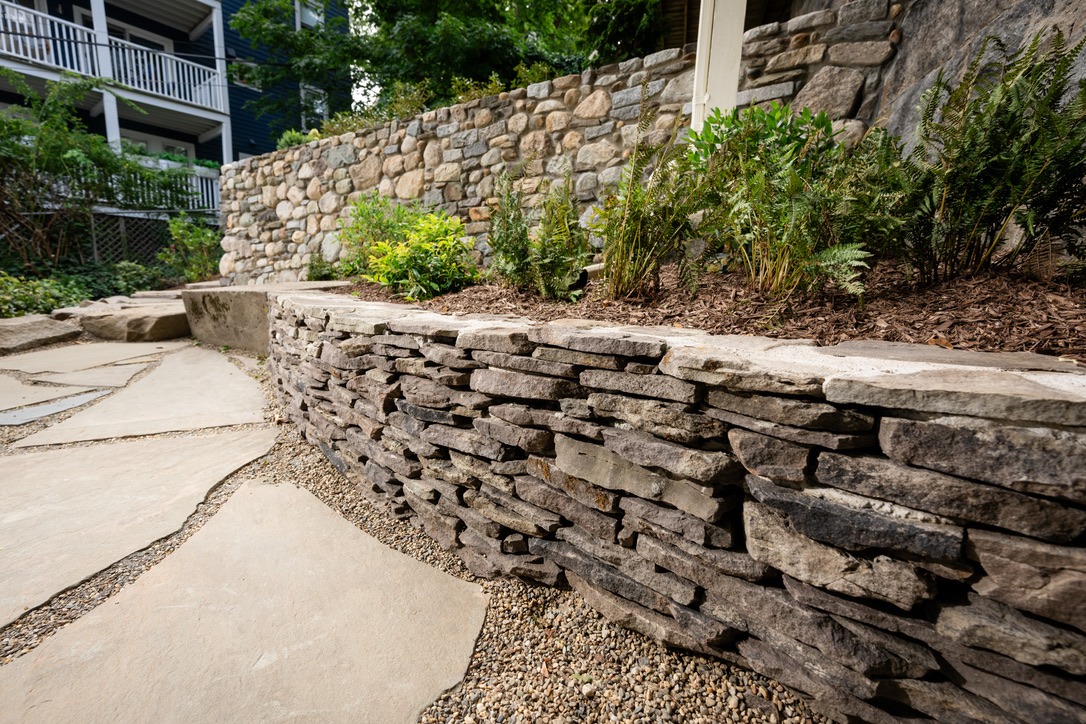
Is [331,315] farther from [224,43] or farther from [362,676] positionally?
[224,43]

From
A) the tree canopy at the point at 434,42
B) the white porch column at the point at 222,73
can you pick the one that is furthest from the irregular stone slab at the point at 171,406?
the white porch column at the point at 222,73

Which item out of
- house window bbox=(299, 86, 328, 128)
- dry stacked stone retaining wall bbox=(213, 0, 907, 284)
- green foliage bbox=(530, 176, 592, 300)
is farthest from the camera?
house window bbox=(299, 86, 328, 128)

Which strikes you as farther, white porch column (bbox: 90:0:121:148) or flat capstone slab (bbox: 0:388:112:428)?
white porch column (bbox: 90:0:121:148)

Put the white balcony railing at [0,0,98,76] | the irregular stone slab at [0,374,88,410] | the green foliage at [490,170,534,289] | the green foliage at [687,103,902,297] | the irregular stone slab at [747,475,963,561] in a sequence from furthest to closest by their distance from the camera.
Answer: the white balcony railing at [0,0,98,76] → the irregular stone slab at [0,374,88,410] → the green foliage at [490,170,534,289] → the green foliage at [687,103,902,297] → the irregular stone slab at [747,475,963,561]

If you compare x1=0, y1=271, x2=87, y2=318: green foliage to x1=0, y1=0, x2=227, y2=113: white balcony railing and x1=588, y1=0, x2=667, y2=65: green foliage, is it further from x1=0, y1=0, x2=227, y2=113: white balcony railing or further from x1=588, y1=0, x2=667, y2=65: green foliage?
x1=588, y1=0, x2=667, y2=65: green foliage

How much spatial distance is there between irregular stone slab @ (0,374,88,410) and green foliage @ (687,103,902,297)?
15.3 feet

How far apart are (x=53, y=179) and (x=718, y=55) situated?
10.7 meters

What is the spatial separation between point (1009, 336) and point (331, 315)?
2616 millimetres

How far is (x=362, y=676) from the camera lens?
133 cm

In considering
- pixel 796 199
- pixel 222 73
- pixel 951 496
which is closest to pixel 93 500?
pixel 951 496

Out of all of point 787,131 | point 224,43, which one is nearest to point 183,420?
point 787,131

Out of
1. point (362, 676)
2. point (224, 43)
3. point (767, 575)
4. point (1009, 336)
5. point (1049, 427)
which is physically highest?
point (224, 43)

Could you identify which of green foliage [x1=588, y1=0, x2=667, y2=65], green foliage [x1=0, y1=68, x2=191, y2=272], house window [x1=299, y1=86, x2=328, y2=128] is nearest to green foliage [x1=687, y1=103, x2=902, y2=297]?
green foliage [x1=588, y1=0, x2=667, y2=65]

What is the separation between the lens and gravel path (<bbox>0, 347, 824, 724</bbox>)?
3.92 ft
